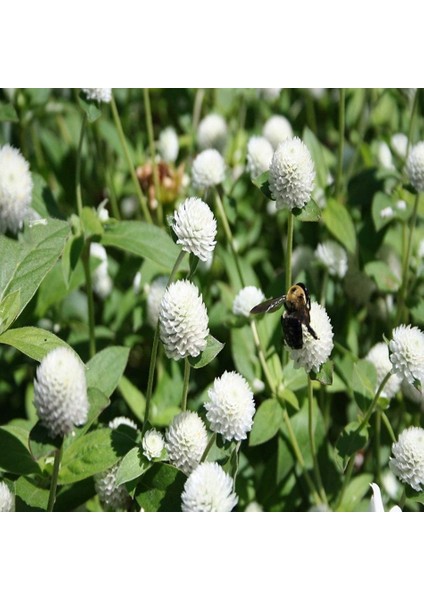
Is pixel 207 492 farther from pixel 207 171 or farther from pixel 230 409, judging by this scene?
pixel 207 171

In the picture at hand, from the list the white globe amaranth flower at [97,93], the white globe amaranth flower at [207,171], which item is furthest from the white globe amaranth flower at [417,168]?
the white globe amaranth flower at [97,93]

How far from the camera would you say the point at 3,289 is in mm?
1452

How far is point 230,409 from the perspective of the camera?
49.7 inches

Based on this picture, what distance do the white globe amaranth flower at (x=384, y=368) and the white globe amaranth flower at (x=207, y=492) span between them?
513 mm

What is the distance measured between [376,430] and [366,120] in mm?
1047

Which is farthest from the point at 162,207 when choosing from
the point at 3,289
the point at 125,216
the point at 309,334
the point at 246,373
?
the point at 309,334

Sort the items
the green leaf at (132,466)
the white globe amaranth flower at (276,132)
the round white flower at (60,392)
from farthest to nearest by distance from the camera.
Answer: the white globe amaranth flower at (276,132) < the green leaf at (132,466) < the round white flower at (60,392)

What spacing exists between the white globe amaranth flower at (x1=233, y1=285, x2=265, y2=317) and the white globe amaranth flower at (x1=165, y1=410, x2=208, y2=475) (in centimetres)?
42

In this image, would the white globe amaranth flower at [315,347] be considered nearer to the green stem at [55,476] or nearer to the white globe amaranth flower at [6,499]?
the green stem at [55,476]

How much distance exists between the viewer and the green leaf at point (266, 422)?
154 cm

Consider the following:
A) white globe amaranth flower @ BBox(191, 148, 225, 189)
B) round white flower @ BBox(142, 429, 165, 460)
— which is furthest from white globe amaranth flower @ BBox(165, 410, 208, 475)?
white globe amaranth flower @ BBox(191, 148, 225, 189)

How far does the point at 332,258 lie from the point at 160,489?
0.81 metres

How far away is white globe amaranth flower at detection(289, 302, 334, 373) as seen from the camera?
134 cm
